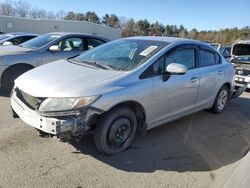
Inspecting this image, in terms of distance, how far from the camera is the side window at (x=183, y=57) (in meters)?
4.69

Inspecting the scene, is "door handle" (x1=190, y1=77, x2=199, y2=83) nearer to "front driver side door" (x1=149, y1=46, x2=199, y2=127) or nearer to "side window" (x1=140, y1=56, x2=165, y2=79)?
"front driver side door" (x1=149, y1=46, x2=199, y2=127)

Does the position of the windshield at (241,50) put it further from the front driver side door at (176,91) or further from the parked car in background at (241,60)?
the front driver side door at (176,91)

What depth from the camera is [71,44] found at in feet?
26.0

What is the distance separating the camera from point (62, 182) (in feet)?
10.9

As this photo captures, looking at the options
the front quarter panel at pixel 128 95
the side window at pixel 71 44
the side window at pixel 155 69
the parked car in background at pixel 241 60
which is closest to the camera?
the front quarter panel at pixel 128 95

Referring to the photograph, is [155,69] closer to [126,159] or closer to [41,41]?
[126,159]

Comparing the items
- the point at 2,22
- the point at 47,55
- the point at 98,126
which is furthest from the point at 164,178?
the point at 2,22

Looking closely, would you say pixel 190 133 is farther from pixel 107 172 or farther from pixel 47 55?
pixel 47 55

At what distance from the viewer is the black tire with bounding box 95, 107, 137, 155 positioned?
3.76 m

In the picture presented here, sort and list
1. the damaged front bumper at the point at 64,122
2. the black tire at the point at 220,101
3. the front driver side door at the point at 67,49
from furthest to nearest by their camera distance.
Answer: the front driver side door at the point at 67,49, the black tire at the point at 220,101, the damaged front bumper at the point at 64,122

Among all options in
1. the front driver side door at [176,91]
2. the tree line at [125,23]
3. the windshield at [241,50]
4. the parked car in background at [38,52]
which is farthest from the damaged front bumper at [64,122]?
the tree line at [125,23]

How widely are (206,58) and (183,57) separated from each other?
861 mm

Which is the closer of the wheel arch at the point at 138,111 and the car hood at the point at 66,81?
the car hood at the point at 66,81

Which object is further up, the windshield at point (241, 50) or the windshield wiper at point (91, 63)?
the windshield at point (241, 50)
